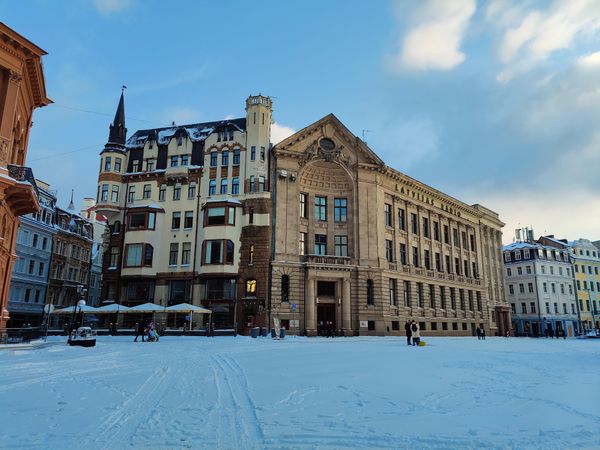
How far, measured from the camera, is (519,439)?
718 cm

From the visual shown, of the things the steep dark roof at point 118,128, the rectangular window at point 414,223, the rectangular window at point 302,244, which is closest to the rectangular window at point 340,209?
the rectangular window at point 302,244

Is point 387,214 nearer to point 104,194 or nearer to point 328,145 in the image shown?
point 328,145

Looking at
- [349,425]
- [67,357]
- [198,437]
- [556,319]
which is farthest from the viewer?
[556,319]

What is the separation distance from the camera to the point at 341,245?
162 feet

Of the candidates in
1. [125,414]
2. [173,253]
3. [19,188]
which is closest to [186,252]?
[173,253]

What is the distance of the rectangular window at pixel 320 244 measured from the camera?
1906 inches

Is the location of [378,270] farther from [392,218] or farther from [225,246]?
[225,246]

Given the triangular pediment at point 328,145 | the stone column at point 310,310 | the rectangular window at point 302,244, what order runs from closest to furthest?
the stone column at point 310,310 → the rectangular window at point 302,244 → the triangular pediment at point 328,145

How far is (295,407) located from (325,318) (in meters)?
38.1

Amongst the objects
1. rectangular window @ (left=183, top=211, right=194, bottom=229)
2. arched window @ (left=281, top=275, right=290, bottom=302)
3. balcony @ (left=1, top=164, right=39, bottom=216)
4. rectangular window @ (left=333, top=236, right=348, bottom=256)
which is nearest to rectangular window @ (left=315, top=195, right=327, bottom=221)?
rectangular window @ (left=333, top=236, right=348, bottom=256)

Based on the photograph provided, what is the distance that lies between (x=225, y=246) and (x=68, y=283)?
28.8m

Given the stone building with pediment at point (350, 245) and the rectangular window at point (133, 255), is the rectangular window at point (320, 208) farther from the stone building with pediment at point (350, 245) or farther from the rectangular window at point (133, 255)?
the rectangular window at point (133, 255)

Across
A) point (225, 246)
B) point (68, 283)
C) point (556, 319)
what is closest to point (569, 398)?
point (225, 246)

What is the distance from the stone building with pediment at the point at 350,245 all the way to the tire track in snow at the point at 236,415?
31137 millimetres
